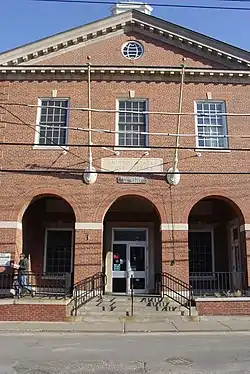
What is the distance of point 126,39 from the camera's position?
2228cm

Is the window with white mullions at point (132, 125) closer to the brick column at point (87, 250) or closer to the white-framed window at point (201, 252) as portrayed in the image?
the brick column at point (87, 250)

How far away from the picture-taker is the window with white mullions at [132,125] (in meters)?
20.9

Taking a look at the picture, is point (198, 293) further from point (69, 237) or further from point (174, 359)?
point (174, 359)

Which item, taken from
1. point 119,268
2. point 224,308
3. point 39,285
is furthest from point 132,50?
point 224,308

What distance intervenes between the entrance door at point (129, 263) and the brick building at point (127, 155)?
0.05 m

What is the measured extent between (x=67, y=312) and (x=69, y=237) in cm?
684

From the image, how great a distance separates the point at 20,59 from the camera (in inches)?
846

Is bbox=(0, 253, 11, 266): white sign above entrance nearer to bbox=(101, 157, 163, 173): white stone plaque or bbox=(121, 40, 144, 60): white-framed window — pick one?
bbox=(101, 157, 163, 173): white stone plaque

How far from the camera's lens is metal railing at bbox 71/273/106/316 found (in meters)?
18.0

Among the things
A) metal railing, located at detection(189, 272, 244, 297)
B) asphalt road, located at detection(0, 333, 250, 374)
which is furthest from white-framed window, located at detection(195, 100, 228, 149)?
asphalt road, located at detection(0, 333, 250, 374)

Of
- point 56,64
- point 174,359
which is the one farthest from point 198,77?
point 174,359

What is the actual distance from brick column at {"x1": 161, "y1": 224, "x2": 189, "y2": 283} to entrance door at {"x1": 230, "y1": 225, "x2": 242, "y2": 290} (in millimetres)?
2903

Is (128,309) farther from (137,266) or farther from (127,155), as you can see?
(127,155)

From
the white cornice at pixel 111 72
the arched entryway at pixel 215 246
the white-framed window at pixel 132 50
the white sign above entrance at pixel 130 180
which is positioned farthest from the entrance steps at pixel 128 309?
the white-framed window at pixel 132 50
